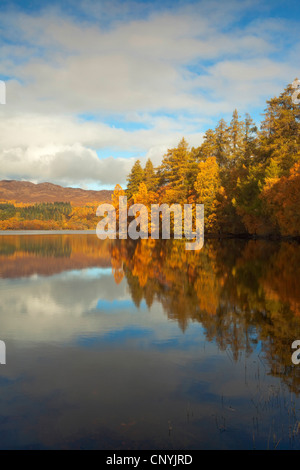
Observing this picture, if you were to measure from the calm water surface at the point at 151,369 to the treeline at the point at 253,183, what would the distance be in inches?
1328

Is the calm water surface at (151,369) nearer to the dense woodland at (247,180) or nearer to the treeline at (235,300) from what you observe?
the treeline at (235,300)

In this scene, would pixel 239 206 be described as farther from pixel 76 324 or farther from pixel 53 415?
pixel 53 415

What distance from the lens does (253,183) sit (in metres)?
57.6

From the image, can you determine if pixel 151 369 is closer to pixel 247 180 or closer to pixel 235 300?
pixel 235 300

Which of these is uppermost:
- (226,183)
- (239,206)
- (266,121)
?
(266,121)

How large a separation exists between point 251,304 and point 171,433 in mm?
8866

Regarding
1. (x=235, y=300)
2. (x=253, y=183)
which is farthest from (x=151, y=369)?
(x=253, y=183)

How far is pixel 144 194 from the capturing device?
7938cm

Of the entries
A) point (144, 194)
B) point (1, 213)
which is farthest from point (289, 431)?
point (1, 213)

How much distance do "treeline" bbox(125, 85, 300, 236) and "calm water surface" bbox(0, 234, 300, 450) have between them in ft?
111

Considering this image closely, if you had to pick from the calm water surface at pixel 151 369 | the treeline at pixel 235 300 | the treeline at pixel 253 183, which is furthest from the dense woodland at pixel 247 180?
the calm water surface at pixel 151 369

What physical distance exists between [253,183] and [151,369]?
176ft

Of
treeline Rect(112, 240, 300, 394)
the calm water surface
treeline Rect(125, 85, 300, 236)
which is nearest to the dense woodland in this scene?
treeline Rect(125, 85, 300, 236)

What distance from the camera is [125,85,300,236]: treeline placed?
4653cm
